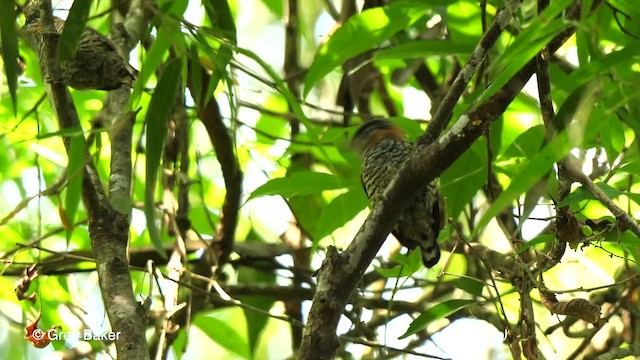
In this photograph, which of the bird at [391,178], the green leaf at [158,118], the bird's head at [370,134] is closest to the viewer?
the green leaf at [158,118]

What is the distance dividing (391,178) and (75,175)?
1.34 metres

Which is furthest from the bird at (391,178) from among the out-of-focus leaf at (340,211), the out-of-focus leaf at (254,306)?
the out-of-focus leaf at (254,306)

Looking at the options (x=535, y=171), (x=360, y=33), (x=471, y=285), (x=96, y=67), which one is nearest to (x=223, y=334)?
(x=471, y=285)

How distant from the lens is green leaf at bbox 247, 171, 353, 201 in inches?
78.8

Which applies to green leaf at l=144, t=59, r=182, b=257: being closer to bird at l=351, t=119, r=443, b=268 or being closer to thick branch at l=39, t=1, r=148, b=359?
A: thick branch at l=39, t=1, r=148, b=359

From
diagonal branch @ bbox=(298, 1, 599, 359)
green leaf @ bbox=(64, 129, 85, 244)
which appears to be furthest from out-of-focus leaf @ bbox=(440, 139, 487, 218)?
green leaf @ bbox=(64, 129, 85, 244)

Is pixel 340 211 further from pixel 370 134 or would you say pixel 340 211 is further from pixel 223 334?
pixel 223 334

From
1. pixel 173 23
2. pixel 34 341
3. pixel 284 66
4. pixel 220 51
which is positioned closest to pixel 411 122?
pixel 220 51

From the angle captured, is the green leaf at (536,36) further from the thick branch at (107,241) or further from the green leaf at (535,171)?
the thick branch at (107,241)

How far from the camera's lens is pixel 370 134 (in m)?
2.79

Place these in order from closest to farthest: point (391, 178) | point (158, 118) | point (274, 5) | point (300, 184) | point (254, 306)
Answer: point (158, 118)
point (300, 184)
point (391, 178)
point (254, 306)
point (274, 5)

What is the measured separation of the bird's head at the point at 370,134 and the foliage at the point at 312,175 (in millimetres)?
55

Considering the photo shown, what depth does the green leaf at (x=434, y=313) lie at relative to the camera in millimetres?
1811

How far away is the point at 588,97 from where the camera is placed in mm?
1175
